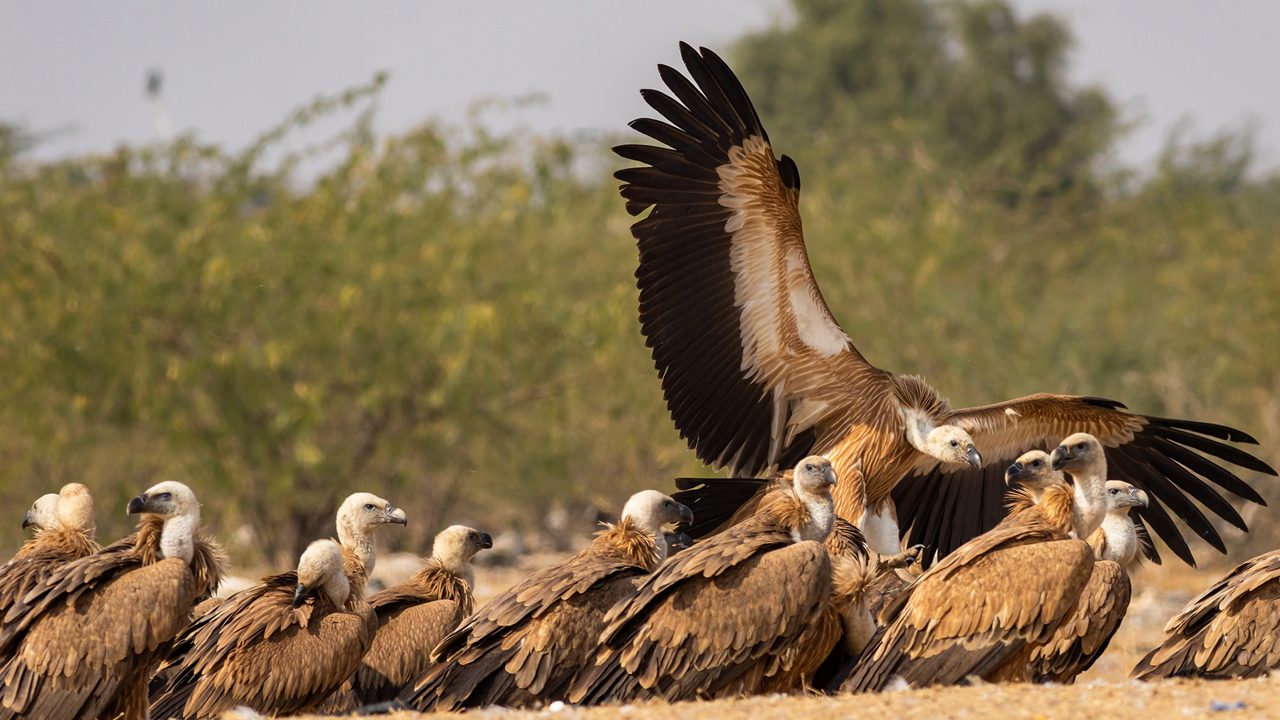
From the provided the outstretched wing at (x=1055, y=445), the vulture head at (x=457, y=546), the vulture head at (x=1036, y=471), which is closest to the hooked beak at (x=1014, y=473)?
the vulture head at (x=1036, y=471)

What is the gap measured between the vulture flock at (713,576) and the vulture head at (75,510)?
0.01 metres

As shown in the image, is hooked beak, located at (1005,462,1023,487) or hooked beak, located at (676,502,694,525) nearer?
hooked beak, located at (1005,462,1023,487)

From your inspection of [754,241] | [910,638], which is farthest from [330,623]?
[754,241]

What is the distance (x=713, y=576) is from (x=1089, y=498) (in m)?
1.84

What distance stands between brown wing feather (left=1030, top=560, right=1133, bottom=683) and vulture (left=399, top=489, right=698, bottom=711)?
1450mm

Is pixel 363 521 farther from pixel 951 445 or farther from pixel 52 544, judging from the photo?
pixel 951 445

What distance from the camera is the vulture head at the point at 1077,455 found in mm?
7199

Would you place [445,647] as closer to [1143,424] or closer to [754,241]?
[754,241]

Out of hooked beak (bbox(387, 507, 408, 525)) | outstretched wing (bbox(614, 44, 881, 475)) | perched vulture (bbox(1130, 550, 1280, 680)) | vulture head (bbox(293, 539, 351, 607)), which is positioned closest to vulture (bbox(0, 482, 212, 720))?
vulture head (bbox(293, 539, 351, 607))

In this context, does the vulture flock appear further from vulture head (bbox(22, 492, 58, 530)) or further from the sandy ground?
the sandy ground

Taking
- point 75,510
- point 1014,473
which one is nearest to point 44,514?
point 75,510

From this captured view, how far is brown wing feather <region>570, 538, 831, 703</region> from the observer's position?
20.6 feet

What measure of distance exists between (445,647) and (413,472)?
34.1 feet

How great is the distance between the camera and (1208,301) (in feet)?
63.7
